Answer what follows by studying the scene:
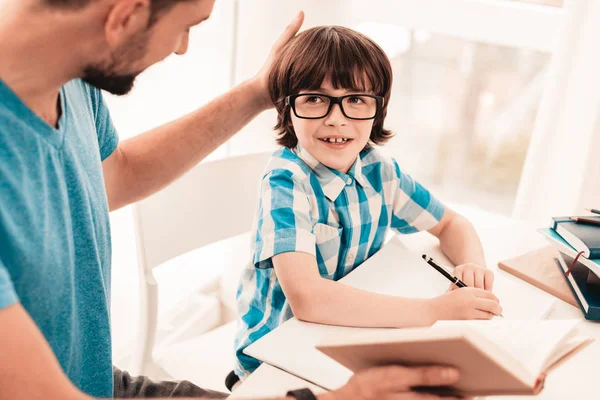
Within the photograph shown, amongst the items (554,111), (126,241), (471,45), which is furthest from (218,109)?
(471,45)

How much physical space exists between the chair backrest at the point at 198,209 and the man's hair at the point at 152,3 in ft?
1.89

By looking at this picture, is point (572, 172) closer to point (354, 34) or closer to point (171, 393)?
point (354, 34)

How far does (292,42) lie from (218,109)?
0.71 ft

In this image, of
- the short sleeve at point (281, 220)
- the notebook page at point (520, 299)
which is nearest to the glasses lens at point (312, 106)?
the short sleeve at point (281, 220)

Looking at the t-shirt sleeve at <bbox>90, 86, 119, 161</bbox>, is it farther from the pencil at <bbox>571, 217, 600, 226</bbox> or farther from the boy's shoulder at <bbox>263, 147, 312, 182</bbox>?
the pencil at <bbox>571, 217, 600, 226</bbox>

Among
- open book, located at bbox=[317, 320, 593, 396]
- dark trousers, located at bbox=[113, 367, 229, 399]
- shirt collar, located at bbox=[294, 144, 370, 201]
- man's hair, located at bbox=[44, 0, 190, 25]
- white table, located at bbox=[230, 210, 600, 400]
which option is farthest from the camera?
shirt collar, located at bbox=[294, 144, 370, 201]

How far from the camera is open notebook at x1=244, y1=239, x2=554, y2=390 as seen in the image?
0.83 metres

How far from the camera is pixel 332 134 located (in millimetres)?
1125

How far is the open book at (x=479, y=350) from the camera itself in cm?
59

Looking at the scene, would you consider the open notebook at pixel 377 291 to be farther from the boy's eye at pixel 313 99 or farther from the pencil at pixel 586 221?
the boy's eye at pixel 313 99

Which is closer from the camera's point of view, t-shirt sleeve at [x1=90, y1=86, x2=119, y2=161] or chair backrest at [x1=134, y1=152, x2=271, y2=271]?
t-shirt sleeve at [x1=90, y1=86, x2=119, y2=161]

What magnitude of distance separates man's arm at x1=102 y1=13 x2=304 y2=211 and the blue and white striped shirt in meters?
0.14

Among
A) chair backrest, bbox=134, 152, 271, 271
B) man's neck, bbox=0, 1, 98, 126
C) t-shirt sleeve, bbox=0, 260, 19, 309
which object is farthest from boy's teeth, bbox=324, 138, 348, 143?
t-shirt sleeve, bbox=0, 260, 19, 309

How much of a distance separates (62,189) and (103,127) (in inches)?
12.0
